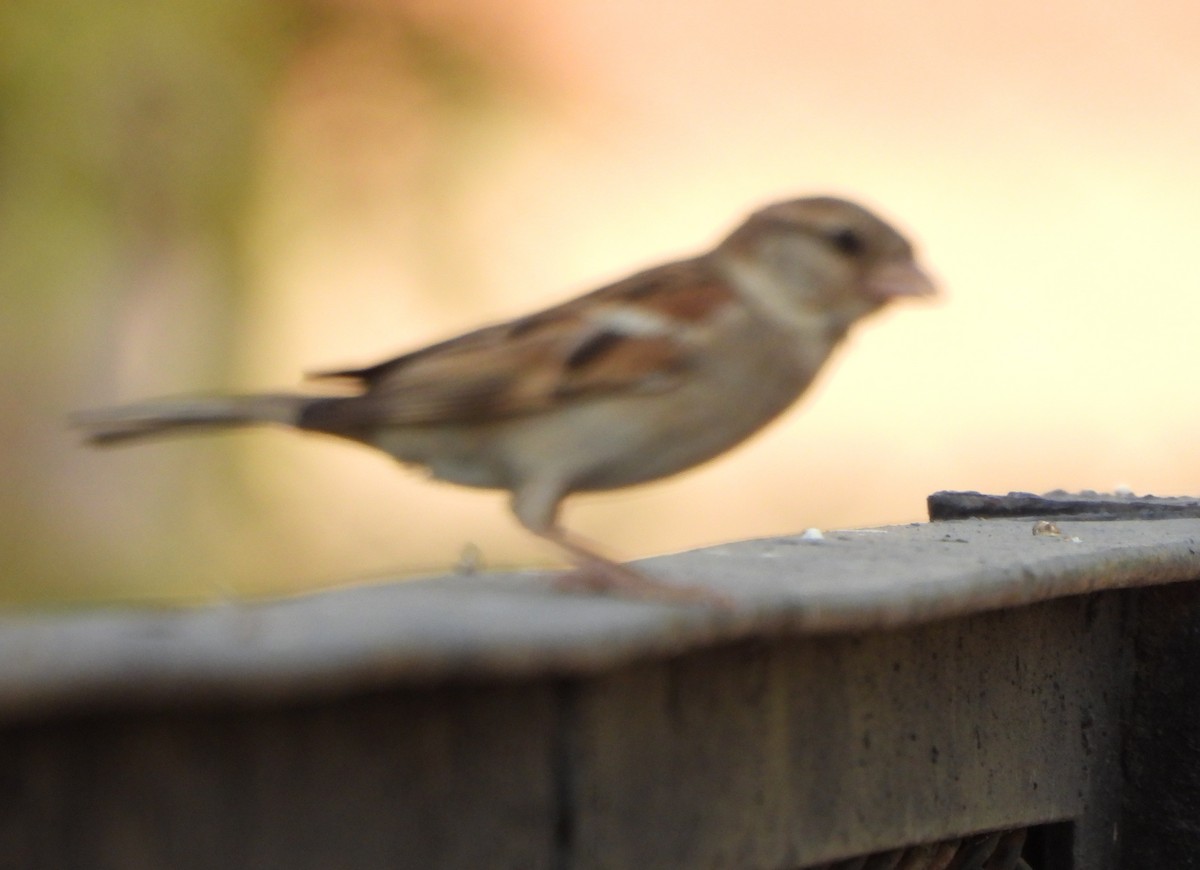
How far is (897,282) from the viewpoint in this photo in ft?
7.84

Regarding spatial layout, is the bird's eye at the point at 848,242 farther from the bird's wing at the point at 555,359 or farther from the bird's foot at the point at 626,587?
the bird's foot at the point at 626,587

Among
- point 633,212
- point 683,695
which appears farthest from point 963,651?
point 633,212

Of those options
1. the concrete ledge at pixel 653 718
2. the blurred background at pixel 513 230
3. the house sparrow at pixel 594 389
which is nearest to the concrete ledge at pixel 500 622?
the concrete ledge at pixel 653 718

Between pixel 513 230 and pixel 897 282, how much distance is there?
4.47 metres

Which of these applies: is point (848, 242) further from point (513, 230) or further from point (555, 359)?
point (513, 230)

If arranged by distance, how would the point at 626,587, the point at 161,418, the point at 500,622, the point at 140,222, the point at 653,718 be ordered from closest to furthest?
the point at 500,622 < the point at 653,718 < the point at 626,587 < the point at 161,418 < the point at 140,222

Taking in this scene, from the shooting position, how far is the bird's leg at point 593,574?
1.79 meters

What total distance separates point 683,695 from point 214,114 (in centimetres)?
553

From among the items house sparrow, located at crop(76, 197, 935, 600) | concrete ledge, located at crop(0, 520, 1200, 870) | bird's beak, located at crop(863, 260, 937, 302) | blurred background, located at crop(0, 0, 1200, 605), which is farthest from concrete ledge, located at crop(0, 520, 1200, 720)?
blurred background, located at crop(0, 0, 1200, 605)

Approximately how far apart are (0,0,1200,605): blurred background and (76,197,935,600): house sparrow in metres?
4.26

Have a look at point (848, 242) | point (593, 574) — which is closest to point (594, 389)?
point (593, 574)

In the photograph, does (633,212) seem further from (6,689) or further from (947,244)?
(6,689)

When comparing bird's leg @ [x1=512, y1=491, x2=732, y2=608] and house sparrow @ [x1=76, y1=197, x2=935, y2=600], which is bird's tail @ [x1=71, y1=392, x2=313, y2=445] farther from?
bird's leg @ [x1=512, y1=491, x2=732, y2=608]

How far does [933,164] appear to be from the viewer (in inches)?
269
